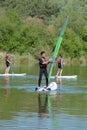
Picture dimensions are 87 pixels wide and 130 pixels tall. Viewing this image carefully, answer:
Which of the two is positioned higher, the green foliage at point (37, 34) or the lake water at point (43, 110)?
the green foliage at point (37, 34)

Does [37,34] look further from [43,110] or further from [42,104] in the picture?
[43,110]

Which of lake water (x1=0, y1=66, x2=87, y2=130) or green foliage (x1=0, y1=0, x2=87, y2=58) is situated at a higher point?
green foliage (x1=0, y1=0, x2=87, y2=58)

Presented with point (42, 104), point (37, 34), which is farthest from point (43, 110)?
point (37, 34)

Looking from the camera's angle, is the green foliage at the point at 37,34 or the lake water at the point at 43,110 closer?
the lake water at the point at 43,110

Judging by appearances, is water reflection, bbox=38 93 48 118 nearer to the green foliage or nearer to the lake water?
the lake water

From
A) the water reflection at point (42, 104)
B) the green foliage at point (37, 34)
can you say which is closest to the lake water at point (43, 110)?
the water reflection at point (42, 104)

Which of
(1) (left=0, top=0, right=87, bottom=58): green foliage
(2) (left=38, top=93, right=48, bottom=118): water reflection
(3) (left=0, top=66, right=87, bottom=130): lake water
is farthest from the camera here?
(1) (left=0, top=0, right=87, bottom=58): green foliage

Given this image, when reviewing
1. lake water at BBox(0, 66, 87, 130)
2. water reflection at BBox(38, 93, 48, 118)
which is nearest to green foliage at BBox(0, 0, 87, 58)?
lake water at BBox(0, 66, 87, 130)

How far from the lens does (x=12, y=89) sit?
22.9m

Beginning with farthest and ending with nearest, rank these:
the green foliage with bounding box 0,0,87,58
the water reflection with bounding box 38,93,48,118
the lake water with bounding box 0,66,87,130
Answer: the green foliage with bounding box 0,0,87,58
the water reflection with bounding box 38,93,48,118
the lake water with bounding box 0,66,87,130

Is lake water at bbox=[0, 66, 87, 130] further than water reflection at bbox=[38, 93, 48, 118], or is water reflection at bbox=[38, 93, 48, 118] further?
water reflection at bbox=[38, 93, 48, 118]

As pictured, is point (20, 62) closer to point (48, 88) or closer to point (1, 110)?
point (48, 88)

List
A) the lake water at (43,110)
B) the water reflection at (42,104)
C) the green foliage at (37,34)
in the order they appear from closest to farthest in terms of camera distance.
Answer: the lake water at (43,110) → the water reflection at (42,104) → the green foliage at (37,34)

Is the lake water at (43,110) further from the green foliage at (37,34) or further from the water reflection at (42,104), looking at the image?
the green foliage at (37,34)
